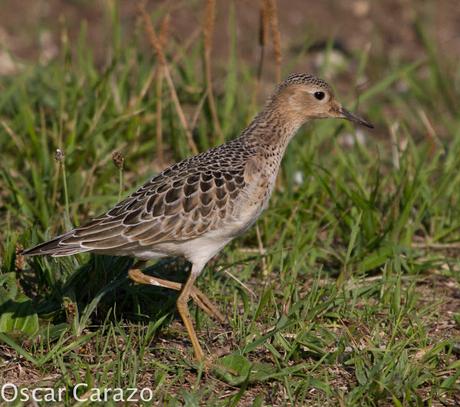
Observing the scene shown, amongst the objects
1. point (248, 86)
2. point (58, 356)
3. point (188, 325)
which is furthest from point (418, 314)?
point (248, 86)

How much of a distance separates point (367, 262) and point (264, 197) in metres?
1.07

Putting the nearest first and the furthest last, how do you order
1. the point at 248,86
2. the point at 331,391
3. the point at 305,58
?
the point at 331,391 → the point at 248,86 → the point at 305,58

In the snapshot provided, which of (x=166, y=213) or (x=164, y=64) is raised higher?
(x=164, y=64)

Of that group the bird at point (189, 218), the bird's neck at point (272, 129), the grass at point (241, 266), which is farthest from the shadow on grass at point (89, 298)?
the bird's neck at point (272, 129)

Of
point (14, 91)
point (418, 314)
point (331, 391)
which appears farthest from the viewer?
point (14, 91)

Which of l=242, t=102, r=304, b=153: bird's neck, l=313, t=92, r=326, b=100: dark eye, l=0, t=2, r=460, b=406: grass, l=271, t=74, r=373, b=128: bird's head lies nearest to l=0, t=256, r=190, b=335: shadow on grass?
l=0, t=2, r=460, b=406: grass

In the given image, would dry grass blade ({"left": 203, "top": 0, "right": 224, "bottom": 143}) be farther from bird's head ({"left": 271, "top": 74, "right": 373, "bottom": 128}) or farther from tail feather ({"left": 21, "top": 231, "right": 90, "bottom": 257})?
tail feather ({"left": 21, "top": 231, "right": 90, "bottom": 257})

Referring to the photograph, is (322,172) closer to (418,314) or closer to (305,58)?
(418,314)

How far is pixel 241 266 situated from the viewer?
5984 millimetres

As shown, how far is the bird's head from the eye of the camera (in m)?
5.75

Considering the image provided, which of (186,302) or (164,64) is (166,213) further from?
(164,64)

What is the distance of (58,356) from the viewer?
184 inches

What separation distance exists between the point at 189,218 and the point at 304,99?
130cm

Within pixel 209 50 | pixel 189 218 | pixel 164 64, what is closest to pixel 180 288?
pixel 189 218
